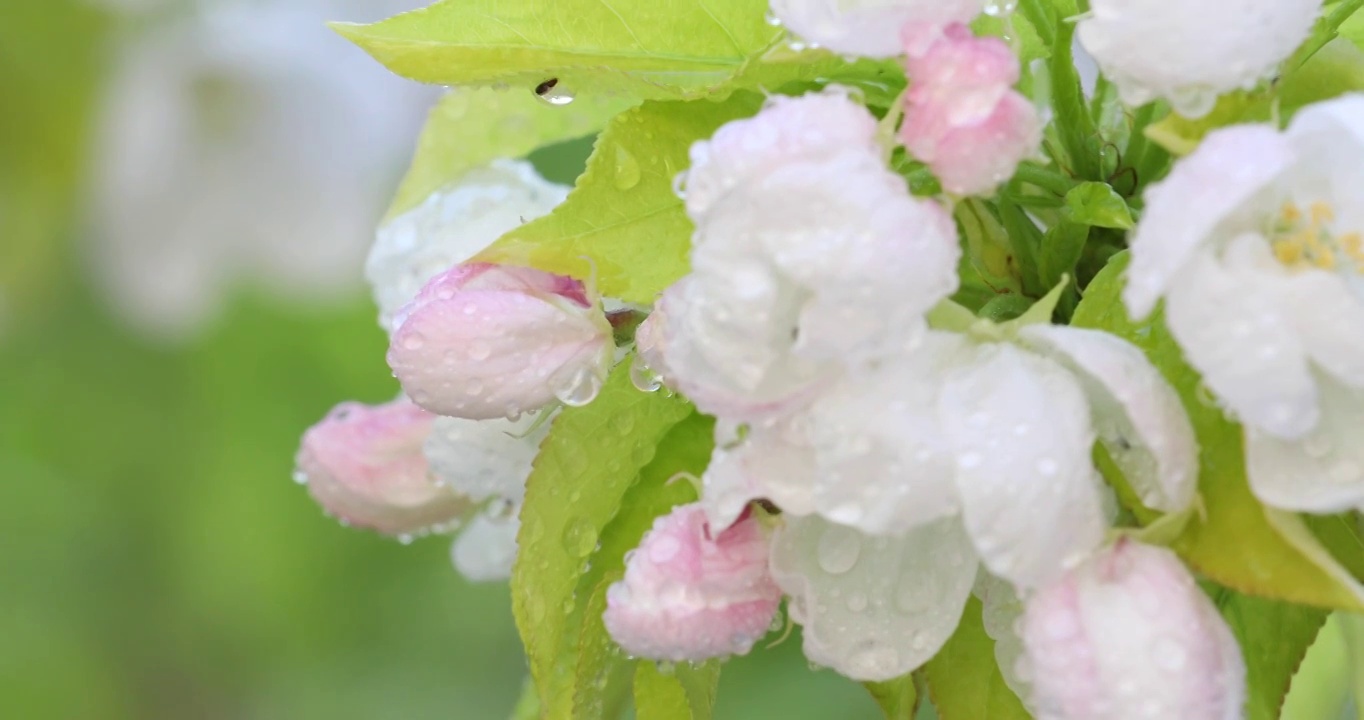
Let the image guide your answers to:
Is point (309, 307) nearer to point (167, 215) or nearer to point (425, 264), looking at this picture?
point (167, 215)

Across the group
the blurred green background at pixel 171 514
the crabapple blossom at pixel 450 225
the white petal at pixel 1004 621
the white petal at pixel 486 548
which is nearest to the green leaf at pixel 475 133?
the crabapple blossom at pixel 450 225

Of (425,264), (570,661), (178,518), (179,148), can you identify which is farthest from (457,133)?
(178,518)

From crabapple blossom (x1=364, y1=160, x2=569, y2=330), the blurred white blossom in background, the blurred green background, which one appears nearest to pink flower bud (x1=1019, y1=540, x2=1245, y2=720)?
crabapple blossom (x1=364, y1=160, x2=569, y2=330)

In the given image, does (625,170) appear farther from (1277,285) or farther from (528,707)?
(528,707)

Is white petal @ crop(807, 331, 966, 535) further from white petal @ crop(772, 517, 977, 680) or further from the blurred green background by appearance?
the blurred green background

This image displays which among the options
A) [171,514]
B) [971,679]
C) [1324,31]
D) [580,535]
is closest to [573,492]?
[580,535]

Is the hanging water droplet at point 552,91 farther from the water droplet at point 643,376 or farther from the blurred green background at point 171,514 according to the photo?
the blurred green background at point 171,514

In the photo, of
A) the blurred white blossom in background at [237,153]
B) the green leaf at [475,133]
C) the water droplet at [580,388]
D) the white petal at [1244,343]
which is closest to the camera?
the white petal at [1244,343]

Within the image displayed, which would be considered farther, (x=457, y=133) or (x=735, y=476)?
(x=457, y=133)
